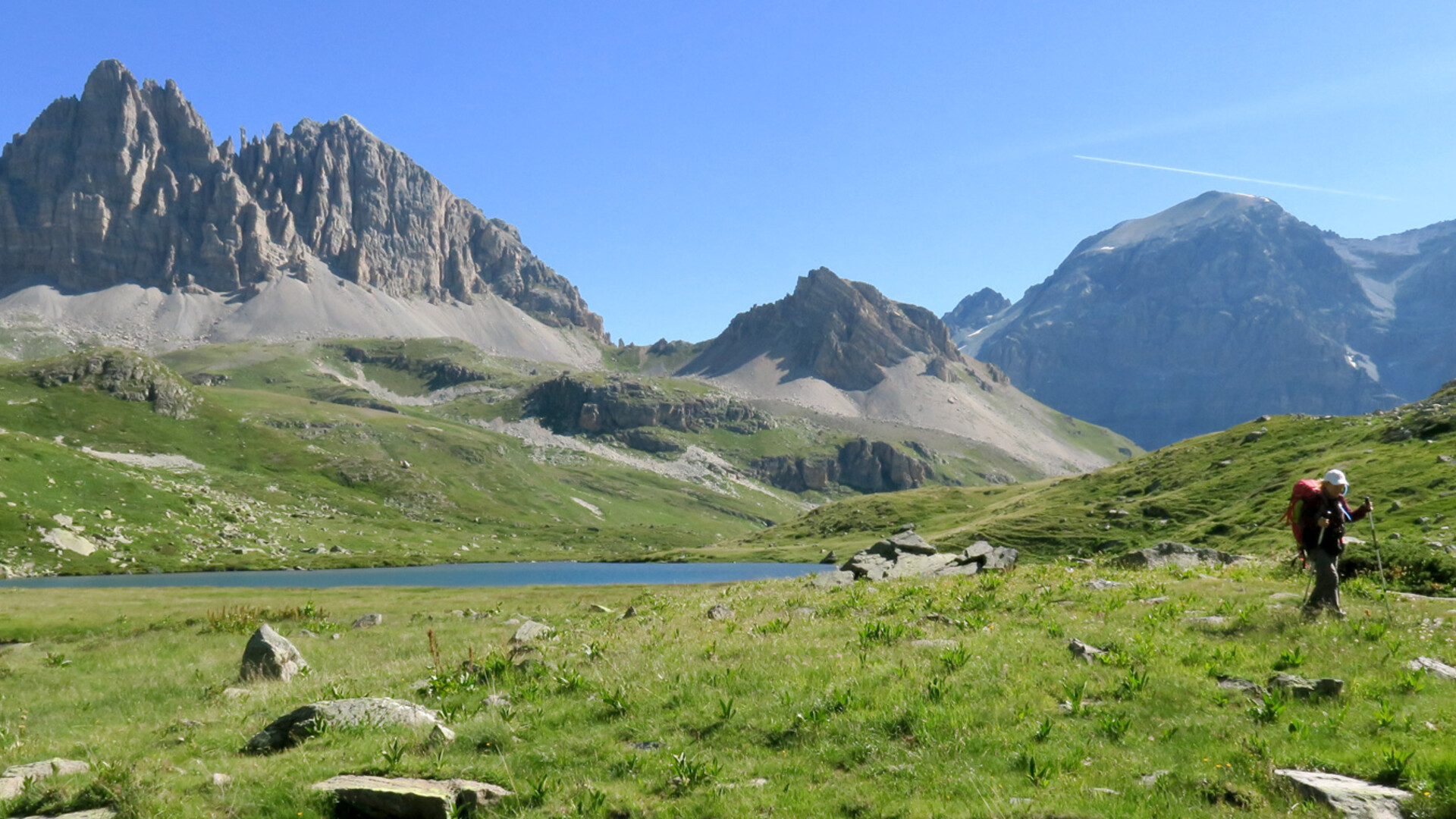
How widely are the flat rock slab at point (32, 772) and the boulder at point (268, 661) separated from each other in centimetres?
881

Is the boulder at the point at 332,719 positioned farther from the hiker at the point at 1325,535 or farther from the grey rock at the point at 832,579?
the grey rock at the point at 832,579

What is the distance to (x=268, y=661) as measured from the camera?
76.0 feet

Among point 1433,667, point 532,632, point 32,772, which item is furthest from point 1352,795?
point 532,632

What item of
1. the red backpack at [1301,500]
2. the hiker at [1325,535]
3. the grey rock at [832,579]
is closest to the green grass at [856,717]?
the hiker at [1325,535]

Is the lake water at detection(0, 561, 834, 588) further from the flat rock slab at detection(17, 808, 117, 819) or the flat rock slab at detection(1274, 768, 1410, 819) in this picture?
the flat rock slab at detection(1274, 768, 1410, 819)

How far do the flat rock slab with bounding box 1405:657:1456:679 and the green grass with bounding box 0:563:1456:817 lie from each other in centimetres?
40

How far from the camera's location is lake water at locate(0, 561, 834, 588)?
114375 mm

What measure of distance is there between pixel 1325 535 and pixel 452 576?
148460mm

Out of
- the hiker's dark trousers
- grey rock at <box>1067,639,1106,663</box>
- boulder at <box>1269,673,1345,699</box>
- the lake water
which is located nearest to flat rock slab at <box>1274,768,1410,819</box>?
boulder at <box>1269,673,1345,699</box>

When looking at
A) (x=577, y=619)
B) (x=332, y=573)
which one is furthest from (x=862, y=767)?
(x=332, y=573)

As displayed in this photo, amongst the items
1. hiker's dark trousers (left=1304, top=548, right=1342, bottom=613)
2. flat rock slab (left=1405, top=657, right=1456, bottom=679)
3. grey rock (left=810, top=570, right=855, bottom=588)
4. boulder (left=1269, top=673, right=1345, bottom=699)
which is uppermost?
hiker's dark trousers (left=1304, top=548, right=1342, bottom=613)

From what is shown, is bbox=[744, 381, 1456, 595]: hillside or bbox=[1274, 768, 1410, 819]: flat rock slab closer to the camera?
bbox=[1274, 768, 1410, 819]: flat rock slab

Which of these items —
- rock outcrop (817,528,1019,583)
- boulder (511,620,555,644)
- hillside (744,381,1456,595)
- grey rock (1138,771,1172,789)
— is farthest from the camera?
hillside (744,381,1456,595)

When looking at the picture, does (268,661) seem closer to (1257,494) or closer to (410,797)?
(410,797)
